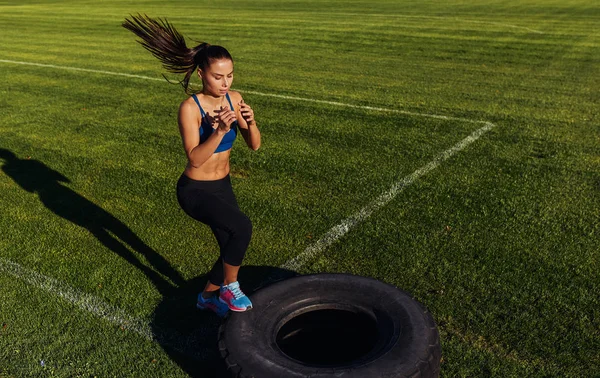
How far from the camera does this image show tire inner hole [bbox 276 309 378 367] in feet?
13.6

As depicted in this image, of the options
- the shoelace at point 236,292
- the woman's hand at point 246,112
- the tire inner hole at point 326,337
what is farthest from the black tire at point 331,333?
the woman's hand at point 246,112

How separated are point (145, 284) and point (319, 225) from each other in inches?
76.2

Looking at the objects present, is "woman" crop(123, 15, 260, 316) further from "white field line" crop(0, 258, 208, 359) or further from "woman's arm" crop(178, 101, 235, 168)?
"white field line" crop(0, 258, 208, 359)

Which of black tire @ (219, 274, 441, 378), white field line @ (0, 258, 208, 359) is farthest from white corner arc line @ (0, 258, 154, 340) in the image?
black tire @ (219, 274, 441, 378)

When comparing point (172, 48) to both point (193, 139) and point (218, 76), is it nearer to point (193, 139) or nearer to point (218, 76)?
point (218, 76)

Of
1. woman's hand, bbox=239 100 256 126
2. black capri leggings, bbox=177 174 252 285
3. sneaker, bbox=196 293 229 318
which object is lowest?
sneaker, bbox=196 293 229 318

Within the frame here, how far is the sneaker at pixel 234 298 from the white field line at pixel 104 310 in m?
0.41

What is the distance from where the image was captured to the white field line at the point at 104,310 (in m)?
4.33

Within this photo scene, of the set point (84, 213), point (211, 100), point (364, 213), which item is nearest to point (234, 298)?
point (211, 100)

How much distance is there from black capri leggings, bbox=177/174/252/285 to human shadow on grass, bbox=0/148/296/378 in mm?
349

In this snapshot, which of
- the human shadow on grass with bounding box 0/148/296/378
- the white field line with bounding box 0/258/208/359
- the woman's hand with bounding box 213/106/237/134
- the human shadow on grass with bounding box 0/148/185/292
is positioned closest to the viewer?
the woman's hand with bounding box 213/106/237/134

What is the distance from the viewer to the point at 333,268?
538 centimetres

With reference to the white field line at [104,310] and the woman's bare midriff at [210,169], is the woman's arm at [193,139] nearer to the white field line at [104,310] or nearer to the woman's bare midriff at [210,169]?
the woman's bare midriff at [210,169]

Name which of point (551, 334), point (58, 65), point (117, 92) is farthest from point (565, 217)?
point (58, 65)
